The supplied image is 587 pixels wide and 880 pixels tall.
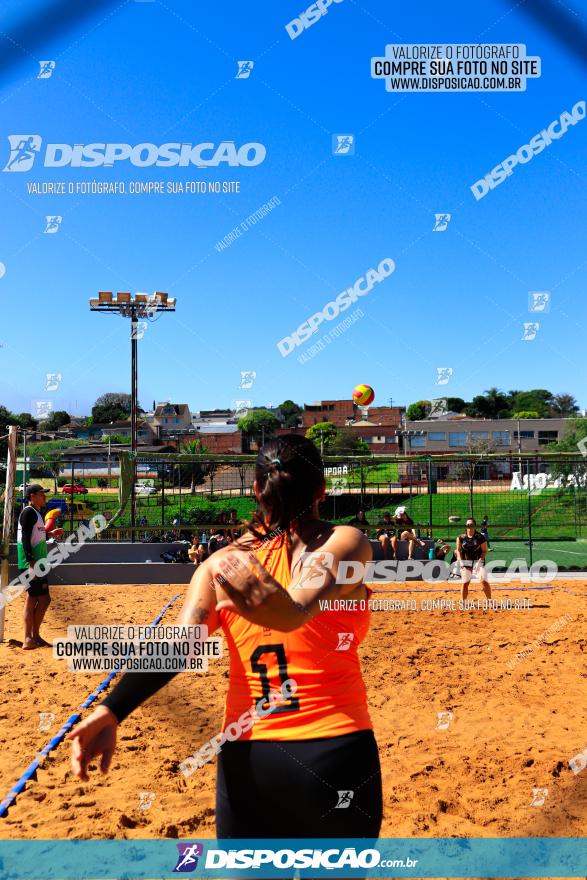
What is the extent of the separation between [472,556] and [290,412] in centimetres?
8509

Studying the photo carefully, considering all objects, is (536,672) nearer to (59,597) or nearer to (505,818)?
(505,818)

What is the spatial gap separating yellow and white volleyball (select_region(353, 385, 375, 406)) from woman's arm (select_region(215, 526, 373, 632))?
19344mm

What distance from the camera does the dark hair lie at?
6.33 ft

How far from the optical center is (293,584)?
1862 millimetres

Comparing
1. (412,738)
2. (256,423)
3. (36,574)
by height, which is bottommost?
(412,738)

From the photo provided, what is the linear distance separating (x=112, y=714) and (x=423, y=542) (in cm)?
1366

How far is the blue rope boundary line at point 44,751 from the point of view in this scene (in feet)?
14.2

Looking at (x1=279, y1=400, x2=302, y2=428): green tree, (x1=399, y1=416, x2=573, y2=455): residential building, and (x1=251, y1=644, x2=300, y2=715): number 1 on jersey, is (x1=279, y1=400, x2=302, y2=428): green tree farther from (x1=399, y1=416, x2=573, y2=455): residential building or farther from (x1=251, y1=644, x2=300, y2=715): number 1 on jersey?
(x1=251, y1=644, x2=300, y2=715): number 1 on jersey

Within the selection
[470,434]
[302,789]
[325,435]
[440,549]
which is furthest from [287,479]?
[470,434]

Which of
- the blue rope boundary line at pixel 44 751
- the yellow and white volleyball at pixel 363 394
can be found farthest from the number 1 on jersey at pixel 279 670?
the yellow and white volleyball at pixel 363 394

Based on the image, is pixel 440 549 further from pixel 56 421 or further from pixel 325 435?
pixel 56 421

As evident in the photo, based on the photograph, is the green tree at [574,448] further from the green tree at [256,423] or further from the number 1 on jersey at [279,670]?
the green tree at [256,423]

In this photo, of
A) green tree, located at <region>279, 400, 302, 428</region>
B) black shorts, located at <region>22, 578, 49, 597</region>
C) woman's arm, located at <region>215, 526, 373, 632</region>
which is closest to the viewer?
woman's arm, located at <region>215, 526, 373, 632</region>

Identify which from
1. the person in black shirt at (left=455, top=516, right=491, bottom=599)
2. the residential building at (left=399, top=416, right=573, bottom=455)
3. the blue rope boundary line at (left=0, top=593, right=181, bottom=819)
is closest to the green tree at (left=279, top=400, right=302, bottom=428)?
the residential building at (left=399, top=416, right=573, bottom=455)
